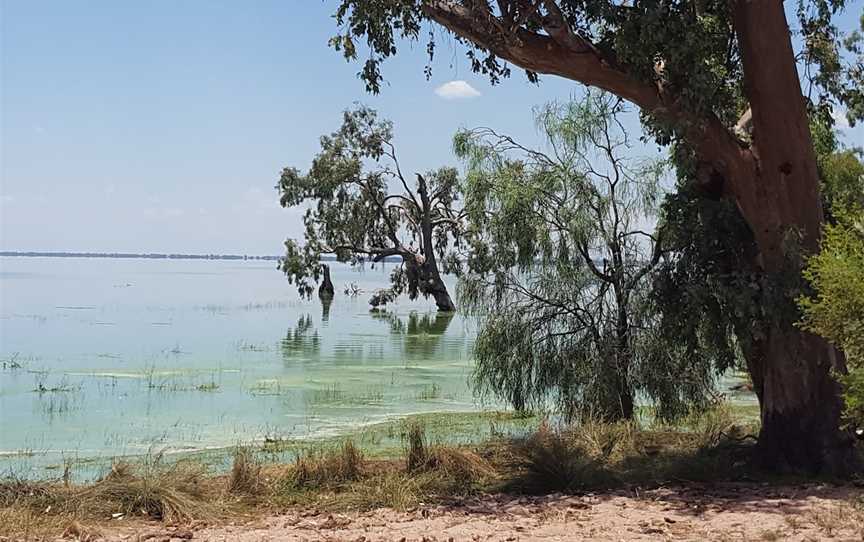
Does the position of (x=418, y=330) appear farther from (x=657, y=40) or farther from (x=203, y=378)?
(x=657, y=40)

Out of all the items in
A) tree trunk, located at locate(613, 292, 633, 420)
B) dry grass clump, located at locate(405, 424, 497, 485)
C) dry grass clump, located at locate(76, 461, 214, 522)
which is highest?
tree trunk, located at locate(613, 292, 633, 420)

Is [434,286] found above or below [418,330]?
above

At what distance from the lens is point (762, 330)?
9.72 meters

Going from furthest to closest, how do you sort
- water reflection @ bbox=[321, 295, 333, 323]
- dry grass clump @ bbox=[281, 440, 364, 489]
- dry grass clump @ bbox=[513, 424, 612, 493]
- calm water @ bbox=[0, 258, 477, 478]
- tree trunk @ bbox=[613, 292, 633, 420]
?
water reflection @ bbox=[321, 295, 333, 323], calm water @ bbox=[0, 258, 477, 478], tree trunk @ bbox=[613, 292, 633, 420], dry grass clump @ bbox=[281, 440, 364, 489], dry grass clump @ bbox=[513, 424, 612, 493]

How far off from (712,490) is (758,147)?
11.7ft

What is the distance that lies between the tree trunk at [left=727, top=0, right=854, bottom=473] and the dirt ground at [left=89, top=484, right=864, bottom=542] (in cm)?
89

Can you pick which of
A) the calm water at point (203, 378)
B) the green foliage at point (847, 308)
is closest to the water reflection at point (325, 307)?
the calm water at point (203, 378)

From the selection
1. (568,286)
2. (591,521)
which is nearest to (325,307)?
(568,286)

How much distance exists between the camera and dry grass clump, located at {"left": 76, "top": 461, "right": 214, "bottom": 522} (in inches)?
327

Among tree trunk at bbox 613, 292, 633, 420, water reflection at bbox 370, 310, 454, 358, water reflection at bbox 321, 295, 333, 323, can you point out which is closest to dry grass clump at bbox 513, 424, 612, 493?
tree trunk at bbox 613, 292, 633, 420

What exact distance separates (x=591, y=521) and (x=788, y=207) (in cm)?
408

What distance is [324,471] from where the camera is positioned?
32.7ft

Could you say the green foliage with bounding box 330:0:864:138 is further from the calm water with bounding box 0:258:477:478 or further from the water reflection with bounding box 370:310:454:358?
the water reflection with bounding box 370:310:454:358

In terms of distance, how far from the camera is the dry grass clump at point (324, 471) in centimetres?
978
